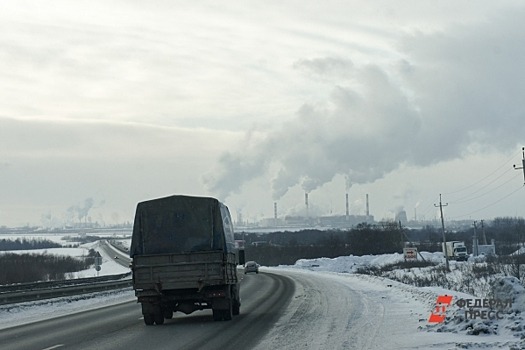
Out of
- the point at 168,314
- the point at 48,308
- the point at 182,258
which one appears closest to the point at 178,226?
the point at 182,258

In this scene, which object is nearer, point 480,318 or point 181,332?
point 480,318

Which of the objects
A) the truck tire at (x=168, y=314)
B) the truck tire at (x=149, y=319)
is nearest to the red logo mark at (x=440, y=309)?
the truck tire at (x=149, y=319)

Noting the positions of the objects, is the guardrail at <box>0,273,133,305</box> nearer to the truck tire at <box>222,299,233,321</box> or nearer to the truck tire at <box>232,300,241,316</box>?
the truck tire at <box>232,300,241,316</box>

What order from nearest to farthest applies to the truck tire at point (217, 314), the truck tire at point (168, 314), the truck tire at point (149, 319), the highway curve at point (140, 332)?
1. the highway curve at point (140, 332)
2. the truck tire at point (149, 319)
3. the truck tire at point (217, 314)
4. the truck tire at point (168, 314)

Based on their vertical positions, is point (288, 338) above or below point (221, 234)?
below

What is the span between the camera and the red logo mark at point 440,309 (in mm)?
16844

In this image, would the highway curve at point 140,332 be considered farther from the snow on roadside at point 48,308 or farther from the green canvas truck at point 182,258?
the snow on roadside at point 48,308

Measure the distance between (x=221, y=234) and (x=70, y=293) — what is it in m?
21.0

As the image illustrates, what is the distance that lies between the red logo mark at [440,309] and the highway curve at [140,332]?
3.91 metres

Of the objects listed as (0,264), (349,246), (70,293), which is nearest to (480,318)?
(70,293)

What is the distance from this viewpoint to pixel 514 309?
14.7m

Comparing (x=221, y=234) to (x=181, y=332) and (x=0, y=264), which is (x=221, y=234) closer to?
(x=181, y=332)

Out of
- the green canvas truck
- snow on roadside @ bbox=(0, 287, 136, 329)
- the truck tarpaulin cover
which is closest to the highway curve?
the green canvas truck

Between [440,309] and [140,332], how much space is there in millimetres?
7737
